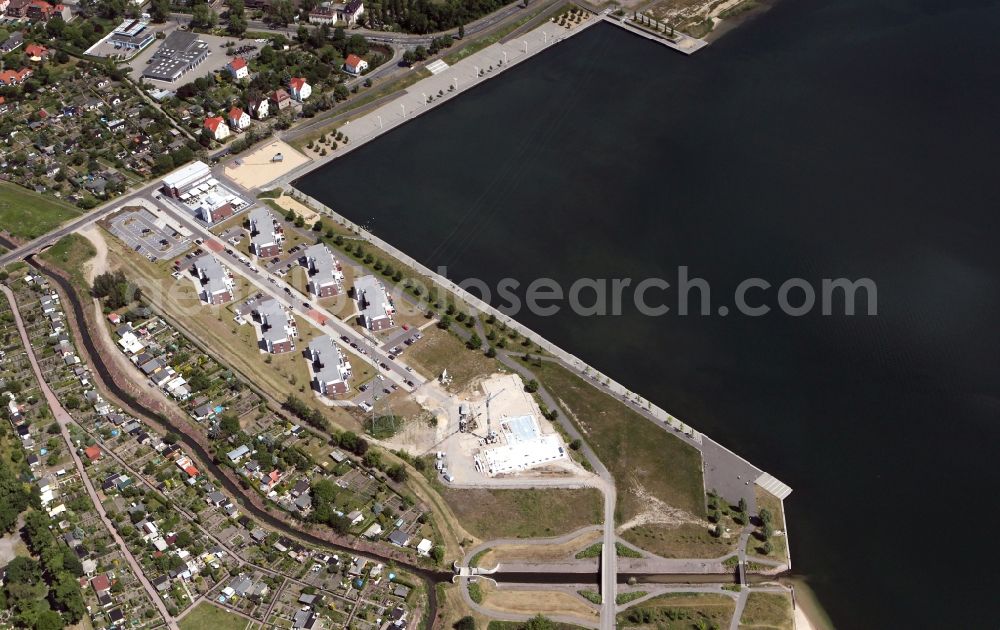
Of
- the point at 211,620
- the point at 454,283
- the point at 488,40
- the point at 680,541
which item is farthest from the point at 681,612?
the point at 488,40

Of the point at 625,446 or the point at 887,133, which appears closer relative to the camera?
the point at 625,446

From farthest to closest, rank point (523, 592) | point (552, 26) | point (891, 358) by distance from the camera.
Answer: point (552, 26)
point (891, 358)
point (523, 592)

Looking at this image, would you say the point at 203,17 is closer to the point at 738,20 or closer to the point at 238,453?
the point at 738,20

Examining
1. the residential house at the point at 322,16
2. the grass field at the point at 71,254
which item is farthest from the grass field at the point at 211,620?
the residential house at the point at 322,16

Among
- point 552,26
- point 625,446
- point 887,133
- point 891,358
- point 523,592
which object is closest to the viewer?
point 523,592

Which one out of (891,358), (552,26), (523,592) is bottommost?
(523,592)

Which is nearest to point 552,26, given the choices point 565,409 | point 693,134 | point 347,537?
point 693,134

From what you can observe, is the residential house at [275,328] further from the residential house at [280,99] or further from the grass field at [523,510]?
the residential house at [280,99]

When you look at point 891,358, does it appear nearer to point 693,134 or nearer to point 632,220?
point 632,220
